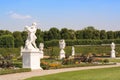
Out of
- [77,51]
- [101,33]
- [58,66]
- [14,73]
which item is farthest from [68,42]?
[14,73]

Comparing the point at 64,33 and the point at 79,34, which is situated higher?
the point at 64,33

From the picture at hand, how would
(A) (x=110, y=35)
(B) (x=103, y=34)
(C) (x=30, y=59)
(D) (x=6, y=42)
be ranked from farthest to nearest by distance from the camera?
(B) (x=103, y=34) → (A) (x=110, y=35) → (D) (x=6, y=42) → (C) (x=30, y=59)

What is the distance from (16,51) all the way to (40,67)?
23.5 metres

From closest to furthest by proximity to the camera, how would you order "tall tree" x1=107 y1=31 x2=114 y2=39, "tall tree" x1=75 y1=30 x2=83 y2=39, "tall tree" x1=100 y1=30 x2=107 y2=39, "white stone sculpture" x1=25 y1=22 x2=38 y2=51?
"white stone sculpture" x1=25 y1=22 x2=38 y2=51 → "tall tree" x1=107 y1=31 x2=114 y2=39 → "tall tree" x1=100 y1=30 x2=107 y2=39 → "tall tree" x1=75 y1=30 x2=83 y2=39

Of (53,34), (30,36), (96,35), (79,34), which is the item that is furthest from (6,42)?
(30,36)

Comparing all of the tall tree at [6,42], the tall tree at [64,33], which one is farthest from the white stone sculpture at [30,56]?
the tall tree at [64,33]

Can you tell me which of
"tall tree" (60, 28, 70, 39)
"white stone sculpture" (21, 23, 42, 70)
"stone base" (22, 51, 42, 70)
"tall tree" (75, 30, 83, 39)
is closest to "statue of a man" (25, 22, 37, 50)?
"white stone sculpture" (21, 23, 42, 70)

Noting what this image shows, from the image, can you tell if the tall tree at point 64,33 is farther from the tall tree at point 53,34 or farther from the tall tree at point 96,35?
the tall tree at point 96,35

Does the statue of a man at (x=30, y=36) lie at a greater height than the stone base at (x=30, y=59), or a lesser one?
greater

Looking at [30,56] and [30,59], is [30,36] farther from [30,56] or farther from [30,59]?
[30,59]

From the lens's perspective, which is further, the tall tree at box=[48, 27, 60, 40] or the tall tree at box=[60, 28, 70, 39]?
the tall tree at box=[60, 28, 70, 39]

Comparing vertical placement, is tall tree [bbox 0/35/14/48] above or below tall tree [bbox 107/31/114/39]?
below

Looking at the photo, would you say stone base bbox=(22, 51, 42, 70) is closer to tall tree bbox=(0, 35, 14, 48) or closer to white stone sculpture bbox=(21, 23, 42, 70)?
white stone sculpture bbox=(21, 23, 42, 70)

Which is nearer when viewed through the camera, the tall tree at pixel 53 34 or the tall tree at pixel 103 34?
the tall tree at pixel 53 34
